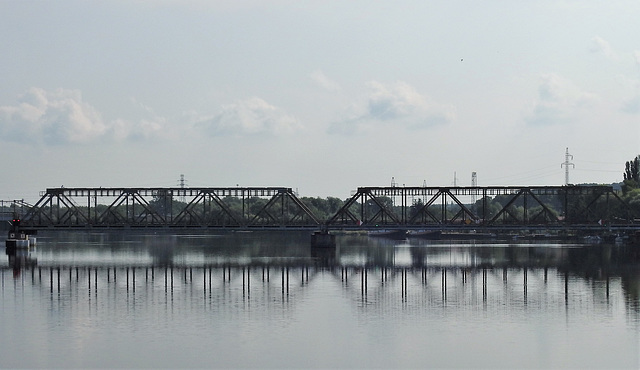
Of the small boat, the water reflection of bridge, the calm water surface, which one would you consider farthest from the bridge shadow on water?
the small boat

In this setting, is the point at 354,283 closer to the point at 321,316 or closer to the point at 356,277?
the point at 356,277

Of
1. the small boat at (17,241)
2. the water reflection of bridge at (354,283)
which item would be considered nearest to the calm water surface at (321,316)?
the water reflection of bridge at (354,283)

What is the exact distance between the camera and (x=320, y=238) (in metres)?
148

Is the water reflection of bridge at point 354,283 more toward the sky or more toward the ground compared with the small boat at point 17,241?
more toward the ground

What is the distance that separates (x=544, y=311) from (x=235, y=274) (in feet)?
123

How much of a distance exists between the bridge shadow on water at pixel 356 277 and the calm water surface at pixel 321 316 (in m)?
0.18

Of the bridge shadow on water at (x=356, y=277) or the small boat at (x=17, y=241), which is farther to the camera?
the small boat at (x=17, y=241)

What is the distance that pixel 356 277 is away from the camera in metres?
88.8

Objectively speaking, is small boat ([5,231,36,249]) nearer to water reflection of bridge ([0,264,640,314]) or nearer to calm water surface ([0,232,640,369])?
water reflection of bridge ([0,264,640,314])

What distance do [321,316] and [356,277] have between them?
29.8m

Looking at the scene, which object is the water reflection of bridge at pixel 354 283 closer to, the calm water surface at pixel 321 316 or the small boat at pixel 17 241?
the calm water surface at pixel 321 316

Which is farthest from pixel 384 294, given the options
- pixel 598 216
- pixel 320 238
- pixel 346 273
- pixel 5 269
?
pixel 598 216

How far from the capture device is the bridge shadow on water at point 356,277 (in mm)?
69562

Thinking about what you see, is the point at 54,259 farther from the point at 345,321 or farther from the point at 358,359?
the point at 358,359
